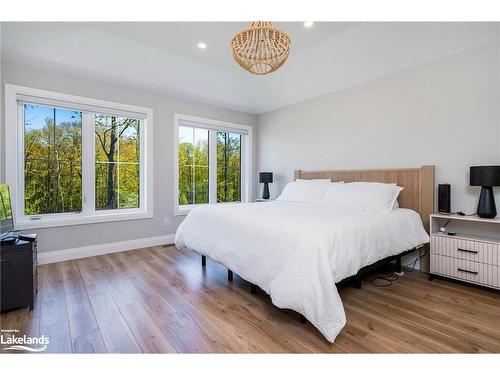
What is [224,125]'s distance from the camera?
4.59 meters

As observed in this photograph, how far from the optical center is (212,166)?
183 inches

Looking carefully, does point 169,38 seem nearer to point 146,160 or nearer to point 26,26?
point 26,26

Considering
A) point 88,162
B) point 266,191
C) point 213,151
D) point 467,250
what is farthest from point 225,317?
point 213,151

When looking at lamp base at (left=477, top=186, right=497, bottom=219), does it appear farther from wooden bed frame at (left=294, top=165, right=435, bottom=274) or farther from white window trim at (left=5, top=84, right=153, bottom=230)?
white window trim at (left=5, top=84, right=153, bottom=230)

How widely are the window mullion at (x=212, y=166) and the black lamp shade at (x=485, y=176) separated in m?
3.58

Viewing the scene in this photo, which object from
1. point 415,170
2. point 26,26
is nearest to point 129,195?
point 26,26

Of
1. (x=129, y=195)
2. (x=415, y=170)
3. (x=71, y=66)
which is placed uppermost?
(x=71, y=66)

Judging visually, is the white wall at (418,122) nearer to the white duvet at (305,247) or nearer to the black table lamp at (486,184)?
the black table lamp at (486,184)

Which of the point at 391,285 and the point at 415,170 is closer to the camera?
the point at 391,285

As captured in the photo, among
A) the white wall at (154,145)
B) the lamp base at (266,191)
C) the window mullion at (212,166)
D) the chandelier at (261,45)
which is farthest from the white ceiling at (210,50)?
the lamp base at (266,191)
